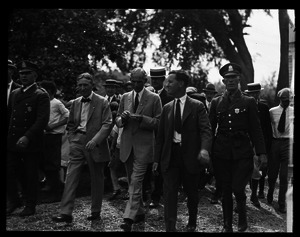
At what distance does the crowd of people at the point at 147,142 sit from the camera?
6.83m

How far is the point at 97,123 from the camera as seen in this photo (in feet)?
25.5

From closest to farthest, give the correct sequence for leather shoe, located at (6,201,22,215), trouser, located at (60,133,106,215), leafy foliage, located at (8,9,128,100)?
trouser, located at (60,133,106,215) < leather shoe, located at (6,201,22,215) < leafy foliage, located at (8,9,128,100)

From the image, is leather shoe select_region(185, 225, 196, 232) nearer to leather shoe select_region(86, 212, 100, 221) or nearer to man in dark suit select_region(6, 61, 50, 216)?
leather shoe select_region(86, 212, 100, 221)

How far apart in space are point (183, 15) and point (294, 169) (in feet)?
51.0

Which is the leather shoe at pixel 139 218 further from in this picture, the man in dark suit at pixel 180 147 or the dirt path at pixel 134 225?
the man in dark suit at pixel 180 147

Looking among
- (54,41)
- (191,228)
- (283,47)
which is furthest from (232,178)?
(283,47)

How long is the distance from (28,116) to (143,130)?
5.60ft

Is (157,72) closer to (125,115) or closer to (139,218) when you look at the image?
(125,115)

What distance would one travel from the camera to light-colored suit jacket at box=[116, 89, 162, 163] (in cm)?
755

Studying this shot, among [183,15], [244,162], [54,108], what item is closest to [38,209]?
[54,108]

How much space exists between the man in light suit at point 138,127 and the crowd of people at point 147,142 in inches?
0.6

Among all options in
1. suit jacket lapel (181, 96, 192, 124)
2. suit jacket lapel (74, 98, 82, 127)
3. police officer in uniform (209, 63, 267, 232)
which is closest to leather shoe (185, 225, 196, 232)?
police officer in uniform (209, 63, 267, 232)

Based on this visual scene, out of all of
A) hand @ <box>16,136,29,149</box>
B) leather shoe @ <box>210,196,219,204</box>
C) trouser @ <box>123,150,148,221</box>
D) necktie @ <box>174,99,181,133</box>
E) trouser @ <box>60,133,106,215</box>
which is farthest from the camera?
leather shoe @ <box>210,196,219,204</box>
